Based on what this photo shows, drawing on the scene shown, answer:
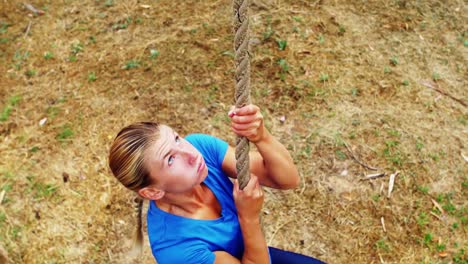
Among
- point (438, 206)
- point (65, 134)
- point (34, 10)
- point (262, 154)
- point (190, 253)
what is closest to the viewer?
point (190, 253)

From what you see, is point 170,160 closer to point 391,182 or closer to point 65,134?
point 391,182

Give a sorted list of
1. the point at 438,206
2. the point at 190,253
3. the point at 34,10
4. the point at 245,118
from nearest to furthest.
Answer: the point at 245,118
the point at 190,253
the point at 438,206
the point at 34,10

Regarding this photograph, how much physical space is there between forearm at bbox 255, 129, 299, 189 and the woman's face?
22 cm

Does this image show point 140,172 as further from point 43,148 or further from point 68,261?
point 43,148

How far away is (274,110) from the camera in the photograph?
360 centimetres

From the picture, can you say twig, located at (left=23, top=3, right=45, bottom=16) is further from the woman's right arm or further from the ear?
the woman's right arm

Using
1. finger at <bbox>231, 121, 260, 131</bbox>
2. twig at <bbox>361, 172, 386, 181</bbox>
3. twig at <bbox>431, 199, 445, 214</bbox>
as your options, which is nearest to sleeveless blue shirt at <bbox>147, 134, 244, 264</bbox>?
finger at <bbox>231, 121, 260, 131</bbox>

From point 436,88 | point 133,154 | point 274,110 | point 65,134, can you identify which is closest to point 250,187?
point 133,154

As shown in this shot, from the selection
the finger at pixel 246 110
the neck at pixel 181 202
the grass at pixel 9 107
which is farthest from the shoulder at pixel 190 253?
the grass at pixel 9 107

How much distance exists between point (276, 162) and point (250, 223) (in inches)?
9.2

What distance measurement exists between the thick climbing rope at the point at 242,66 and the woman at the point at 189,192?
0.04m

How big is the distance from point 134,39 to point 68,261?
202 cm

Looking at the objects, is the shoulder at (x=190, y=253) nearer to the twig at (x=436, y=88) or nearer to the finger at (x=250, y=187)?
the finger at (x=250, y=187)

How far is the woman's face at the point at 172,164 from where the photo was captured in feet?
5.16
